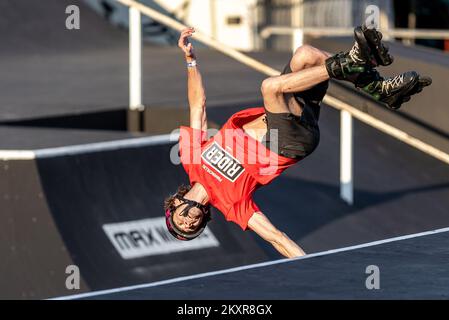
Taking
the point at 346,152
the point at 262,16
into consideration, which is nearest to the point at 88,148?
the point at 346,152

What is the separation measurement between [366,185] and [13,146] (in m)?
4.19

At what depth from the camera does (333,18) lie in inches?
966

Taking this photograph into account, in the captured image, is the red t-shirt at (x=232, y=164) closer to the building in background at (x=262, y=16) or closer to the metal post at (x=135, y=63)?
the metal post at (x=135, y=63)

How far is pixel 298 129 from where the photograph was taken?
372 inches

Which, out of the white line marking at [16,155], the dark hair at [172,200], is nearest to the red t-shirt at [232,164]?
the dark hair at [172,200]

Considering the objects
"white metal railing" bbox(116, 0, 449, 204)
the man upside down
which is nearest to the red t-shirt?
the man upside down

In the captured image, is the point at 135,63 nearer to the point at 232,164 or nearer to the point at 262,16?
the point at 232,164

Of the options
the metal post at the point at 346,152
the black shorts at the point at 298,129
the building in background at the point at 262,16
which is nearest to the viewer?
the black shorts at the point at 298,129

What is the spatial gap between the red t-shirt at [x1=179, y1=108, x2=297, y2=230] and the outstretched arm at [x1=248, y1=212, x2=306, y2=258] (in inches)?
3.3

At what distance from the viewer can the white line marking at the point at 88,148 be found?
36.6ft

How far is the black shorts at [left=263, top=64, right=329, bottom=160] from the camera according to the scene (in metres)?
9.38

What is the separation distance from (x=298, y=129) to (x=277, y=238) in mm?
840

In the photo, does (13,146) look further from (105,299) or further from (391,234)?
(105,299)

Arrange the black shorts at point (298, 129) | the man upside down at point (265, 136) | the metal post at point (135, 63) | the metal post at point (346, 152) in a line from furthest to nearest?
the metal post at point (135, 63) < the metal post at point (346, 152) < the black shorts at point (298, 129) < the man upside down at point (265, 136)
